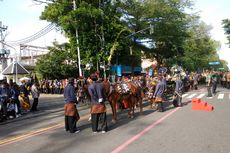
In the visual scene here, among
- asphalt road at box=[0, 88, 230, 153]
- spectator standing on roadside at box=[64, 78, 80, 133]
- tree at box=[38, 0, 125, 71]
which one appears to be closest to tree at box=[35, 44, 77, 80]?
tree at box=[38, 0, 125, 71]

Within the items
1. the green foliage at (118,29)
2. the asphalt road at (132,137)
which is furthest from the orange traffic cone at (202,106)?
the green foliage at (118,29)

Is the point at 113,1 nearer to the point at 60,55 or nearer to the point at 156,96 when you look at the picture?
the point at 60,55

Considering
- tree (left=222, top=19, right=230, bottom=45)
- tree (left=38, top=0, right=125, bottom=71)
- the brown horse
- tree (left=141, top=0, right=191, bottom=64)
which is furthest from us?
tree (left=222, top=19, right=230, bottom=45)

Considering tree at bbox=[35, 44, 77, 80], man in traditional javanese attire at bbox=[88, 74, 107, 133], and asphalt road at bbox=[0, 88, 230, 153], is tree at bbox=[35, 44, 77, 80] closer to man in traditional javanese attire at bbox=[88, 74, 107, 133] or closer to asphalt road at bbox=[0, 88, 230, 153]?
asphalt road at bbox=[0, 88, 230, 153]

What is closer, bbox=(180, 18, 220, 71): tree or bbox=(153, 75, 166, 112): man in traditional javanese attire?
bbox=(153, 75, 166, 112): man in traditional javanese attire

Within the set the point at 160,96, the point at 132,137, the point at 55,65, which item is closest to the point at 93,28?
the point at 55,65

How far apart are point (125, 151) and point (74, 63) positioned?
3300 cm

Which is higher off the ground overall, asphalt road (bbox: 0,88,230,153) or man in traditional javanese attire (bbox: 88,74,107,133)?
man in traditional javanese attire (bbox: 88,74,107,133)

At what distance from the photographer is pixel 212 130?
9812 mm

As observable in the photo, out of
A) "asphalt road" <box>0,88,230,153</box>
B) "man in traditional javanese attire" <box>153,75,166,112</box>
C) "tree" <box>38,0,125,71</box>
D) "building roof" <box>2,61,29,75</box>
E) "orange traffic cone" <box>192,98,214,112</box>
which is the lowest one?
"asphalt road" <box>0,88,230,153</box>

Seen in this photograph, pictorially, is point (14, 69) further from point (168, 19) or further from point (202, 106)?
point (168, 19)

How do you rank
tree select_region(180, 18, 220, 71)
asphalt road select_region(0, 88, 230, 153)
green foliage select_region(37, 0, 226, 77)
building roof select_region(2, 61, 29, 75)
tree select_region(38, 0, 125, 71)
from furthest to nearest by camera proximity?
tree select_region(180, 18, 220, 71) < green foliage select_region(37, 0, 226, 77) < tree select_region(38, 0, 125, 71) < building roof select_region(2, 61, 29, 75) < asphalt road select_region(0, 88, 230, 153)

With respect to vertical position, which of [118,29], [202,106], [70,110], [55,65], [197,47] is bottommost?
[202,106]

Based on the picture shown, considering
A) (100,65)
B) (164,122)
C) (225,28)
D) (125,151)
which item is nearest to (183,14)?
(225,28)
